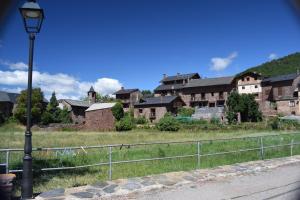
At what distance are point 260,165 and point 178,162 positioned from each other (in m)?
3.03

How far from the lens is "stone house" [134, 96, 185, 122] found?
68.7 metres

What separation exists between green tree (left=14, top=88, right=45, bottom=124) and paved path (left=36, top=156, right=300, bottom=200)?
176ft

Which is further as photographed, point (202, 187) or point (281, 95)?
point (281, 95)

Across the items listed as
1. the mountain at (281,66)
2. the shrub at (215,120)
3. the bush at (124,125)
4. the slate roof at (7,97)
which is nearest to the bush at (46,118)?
the bush at (124,125)

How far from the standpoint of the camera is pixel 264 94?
66.5 m

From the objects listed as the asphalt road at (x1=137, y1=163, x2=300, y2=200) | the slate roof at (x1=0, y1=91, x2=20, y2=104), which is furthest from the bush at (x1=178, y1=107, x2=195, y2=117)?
the asphalt road at (x1=137, y1=163, x2=300, y2=200)

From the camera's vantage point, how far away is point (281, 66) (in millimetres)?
72500

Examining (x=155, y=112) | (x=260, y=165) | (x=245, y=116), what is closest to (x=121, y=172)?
(x=260, y=165)

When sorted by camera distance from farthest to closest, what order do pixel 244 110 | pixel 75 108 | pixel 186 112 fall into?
1. pixel 75 108
2. pixel 186 112
3. pixel 244 110

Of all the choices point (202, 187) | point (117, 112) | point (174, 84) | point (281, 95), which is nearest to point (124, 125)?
point (117, 112)

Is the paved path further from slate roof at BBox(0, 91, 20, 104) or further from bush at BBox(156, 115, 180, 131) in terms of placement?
slate roof at BBox(0, 91, 20, 104)

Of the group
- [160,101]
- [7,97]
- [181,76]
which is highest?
[181,76]

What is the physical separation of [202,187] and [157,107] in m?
61.2

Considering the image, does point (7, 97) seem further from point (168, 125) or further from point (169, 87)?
point (168, 125)
